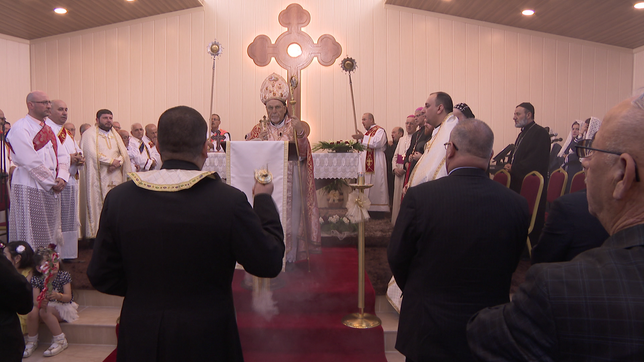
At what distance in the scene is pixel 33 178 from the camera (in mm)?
4875

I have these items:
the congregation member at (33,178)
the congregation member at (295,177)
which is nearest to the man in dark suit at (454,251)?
the congregation member at (295,177)

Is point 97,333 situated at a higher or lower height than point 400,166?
lower

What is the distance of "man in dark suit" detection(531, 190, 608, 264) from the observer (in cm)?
160

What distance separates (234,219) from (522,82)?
10009 mm

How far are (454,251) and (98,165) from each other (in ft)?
19.1

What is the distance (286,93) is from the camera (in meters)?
4.62

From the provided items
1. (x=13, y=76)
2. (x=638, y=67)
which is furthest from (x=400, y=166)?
(x=13, y=76)

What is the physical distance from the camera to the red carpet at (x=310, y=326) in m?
3.54

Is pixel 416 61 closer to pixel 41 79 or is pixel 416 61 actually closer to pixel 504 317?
pixel 41 79

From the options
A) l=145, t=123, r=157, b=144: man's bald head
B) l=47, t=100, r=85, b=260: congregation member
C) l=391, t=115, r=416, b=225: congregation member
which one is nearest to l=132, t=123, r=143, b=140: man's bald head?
l=145, t=123, r=157, b=144: man's bald head

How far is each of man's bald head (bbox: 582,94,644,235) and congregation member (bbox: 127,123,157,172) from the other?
745cm

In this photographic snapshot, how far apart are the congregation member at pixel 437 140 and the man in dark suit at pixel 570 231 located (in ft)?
4.90

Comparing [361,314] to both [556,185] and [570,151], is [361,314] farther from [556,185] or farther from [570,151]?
[570,151]

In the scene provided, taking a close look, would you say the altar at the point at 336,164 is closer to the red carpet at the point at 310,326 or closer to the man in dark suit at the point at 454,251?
the red carpet at the point at 310,326
